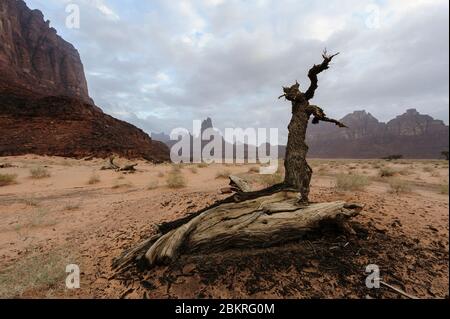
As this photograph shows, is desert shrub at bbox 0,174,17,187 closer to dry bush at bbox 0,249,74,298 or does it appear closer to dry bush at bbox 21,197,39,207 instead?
dry bush at bbox 21,197,39,207


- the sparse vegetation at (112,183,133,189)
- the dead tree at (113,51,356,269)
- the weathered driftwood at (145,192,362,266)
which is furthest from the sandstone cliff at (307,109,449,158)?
the weathered driftwood at (145,192,362,266)

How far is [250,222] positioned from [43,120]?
119 ft

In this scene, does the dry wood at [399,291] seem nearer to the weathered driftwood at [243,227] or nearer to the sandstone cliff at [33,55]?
the weathered driftwood at [243,227]

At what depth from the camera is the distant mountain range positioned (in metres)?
110

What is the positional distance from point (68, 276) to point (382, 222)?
542 centimetres

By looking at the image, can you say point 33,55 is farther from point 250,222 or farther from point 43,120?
point 250,222

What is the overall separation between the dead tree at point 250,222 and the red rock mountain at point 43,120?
27.4 metres

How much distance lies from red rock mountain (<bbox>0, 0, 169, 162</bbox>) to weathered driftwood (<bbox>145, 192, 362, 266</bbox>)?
27483mm

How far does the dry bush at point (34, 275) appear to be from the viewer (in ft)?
12.0

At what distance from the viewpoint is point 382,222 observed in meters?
5.04

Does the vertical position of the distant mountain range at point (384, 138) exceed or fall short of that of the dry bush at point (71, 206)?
it exceeds it

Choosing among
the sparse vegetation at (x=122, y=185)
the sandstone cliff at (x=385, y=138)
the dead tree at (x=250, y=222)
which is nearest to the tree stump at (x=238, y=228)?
the dead tree at (x=250, y=222)

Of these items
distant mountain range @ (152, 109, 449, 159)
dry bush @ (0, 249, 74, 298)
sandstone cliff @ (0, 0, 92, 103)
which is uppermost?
sandstone cliff @ (0, 0, 92, 103)
